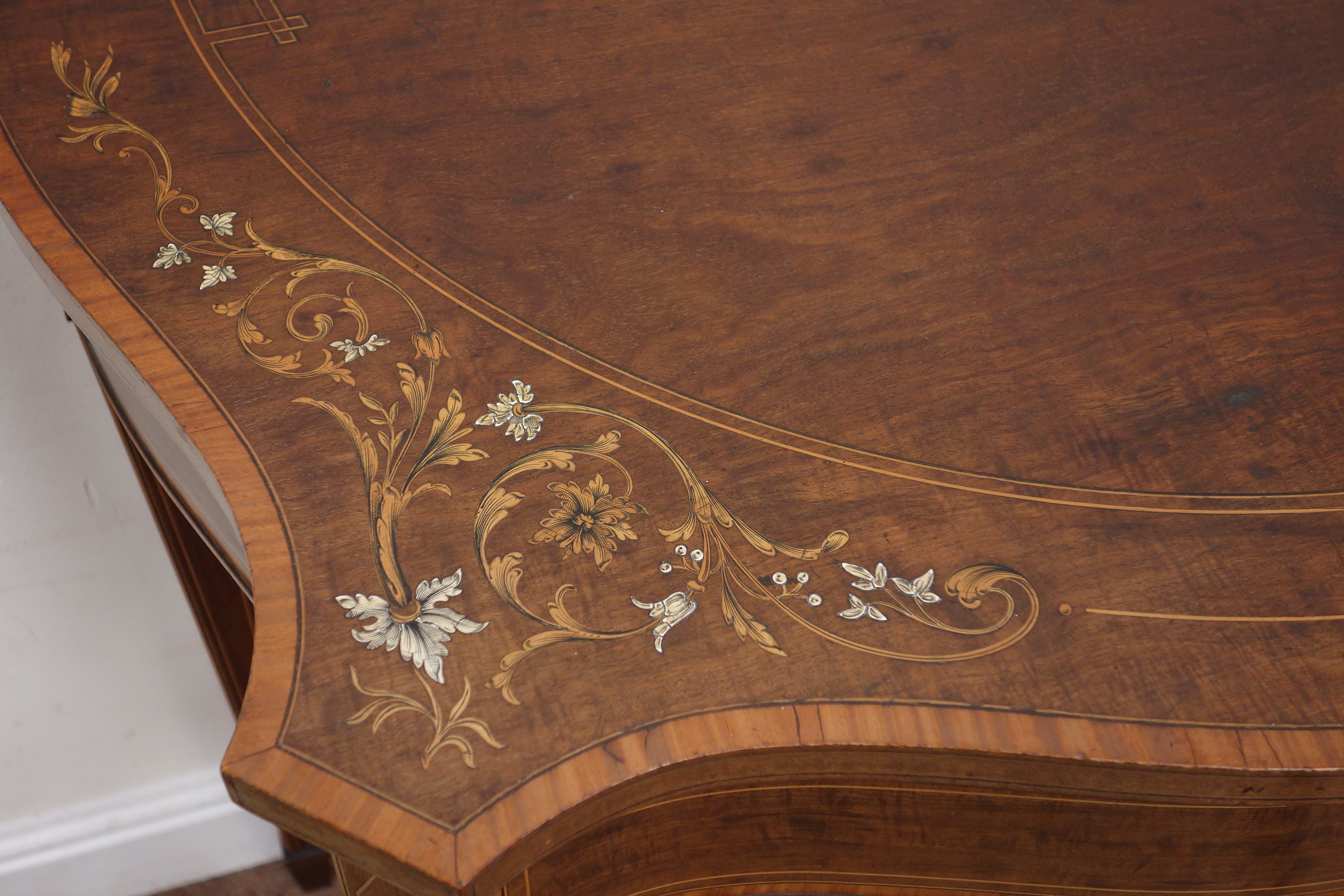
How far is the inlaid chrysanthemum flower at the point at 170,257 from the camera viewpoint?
0.95m

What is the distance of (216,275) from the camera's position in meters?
0.95

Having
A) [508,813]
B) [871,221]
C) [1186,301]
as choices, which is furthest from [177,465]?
[1186,301]

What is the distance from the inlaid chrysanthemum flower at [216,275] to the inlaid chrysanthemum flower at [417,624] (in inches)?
13.4

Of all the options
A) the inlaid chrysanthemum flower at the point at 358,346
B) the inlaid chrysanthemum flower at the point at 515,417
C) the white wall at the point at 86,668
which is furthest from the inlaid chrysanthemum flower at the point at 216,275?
the white wall at the point at 86,668

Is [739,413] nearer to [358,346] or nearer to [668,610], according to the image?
[668,610]

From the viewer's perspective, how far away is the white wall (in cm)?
160

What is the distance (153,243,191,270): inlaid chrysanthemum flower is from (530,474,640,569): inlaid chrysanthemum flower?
40 cm

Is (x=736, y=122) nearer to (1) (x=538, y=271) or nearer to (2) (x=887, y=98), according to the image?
(2) (x=887, y=98)

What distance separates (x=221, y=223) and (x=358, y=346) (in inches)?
7.9

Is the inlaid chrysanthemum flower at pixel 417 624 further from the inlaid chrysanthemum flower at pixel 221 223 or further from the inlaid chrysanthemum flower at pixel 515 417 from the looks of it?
the inlaid chrysanthemum flower at pixel 221 223

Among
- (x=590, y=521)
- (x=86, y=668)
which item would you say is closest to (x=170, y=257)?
(x=590, y=521)

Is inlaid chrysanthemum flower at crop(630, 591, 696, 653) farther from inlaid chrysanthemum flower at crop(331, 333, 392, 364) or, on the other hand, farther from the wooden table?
inlaid chrysanthemum flower at crop(331, 333, 392, 364)

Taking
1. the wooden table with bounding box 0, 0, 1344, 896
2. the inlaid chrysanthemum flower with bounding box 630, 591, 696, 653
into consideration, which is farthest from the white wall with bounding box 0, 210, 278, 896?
the inlaid chrysanthemum flower with bounding box 630, 591, 696, 653

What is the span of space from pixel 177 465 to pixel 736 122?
62 cm
